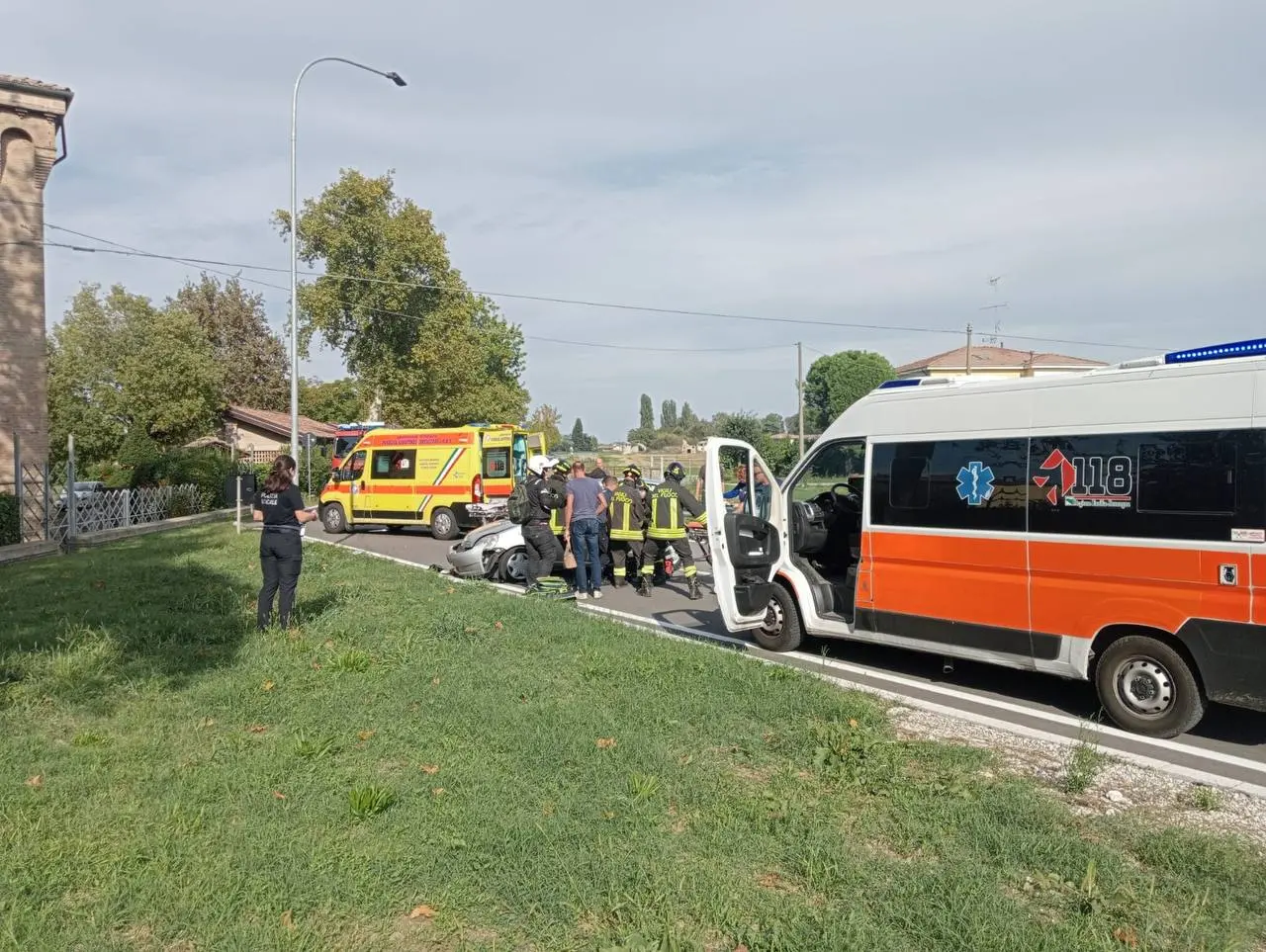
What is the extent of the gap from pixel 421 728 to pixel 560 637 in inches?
106

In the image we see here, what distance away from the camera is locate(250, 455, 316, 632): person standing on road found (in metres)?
8.04

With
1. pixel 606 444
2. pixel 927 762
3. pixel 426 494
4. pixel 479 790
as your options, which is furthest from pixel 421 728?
pixel 606 444

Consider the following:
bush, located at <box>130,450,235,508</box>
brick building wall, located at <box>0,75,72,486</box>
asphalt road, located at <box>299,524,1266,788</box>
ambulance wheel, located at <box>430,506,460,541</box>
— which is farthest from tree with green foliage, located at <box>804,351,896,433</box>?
asphalt road, located at <box>299,524,1266,788</box>

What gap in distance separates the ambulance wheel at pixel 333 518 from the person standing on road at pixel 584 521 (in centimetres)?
1121

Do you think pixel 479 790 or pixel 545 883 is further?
pixel 479 790

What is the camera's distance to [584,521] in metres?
11.3

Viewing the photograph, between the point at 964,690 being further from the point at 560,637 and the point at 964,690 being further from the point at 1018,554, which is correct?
the point at 560,637

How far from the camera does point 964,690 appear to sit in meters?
7.12

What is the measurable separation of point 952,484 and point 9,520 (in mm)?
15839

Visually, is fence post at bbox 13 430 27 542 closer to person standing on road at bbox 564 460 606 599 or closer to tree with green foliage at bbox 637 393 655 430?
person standing on road at bbox 564 460 606 599

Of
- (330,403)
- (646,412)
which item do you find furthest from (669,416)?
(330,403)

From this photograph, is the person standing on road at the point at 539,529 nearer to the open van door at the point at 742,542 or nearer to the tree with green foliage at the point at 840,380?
the open van door at the point at 742,542

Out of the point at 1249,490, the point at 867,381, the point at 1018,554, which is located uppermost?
the point at 867,381

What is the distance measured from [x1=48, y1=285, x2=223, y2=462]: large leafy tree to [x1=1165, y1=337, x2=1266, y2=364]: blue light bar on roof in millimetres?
35824
